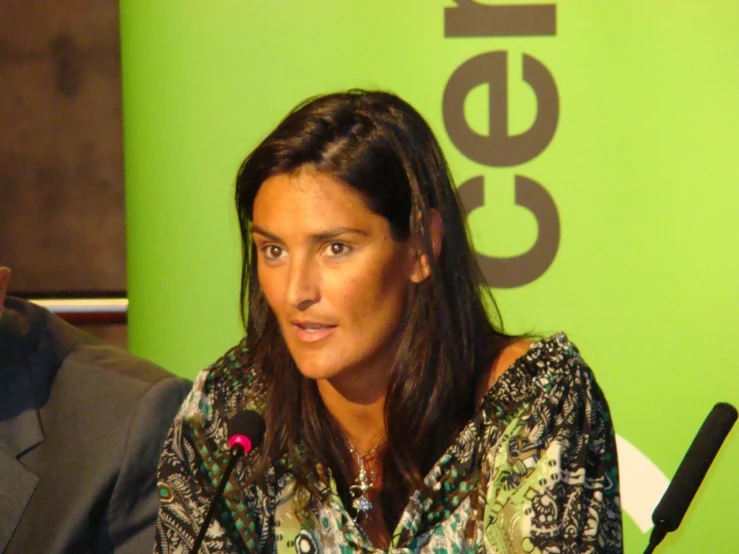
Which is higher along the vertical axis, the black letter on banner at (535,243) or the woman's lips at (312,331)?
the black letter on banner at (535,243)

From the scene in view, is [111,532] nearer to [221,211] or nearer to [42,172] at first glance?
[221,211]

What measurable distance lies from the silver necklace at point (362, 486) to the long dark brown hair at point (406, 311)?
0.02 metres

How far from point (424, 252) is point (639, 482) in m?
0.83

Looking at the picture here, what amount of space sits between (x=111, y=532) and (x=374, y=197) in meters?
0.79

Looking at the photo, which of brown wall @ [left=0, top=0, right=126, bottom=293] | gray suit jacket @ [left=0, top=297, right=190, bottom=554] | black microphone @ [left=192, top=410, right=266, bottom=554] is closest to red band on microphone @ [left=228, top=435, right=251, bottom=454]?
black microphone @ [left=192, top=410, right=266, bottom=554]

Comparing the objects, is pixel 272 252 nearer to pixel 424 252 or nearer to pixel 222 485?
pixel 424 252

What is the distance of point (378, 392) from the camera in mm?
1827

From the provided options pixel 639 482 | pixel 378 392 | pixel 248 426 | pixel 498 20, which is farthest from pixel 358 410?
pixel 498 20

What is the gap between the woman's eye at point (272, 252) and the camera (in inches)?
66.6

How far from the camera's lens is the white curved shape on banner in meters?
2.25

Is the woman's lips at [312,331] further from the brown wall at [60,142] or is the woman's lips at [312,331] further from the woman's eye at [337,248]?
the brown wall at [60,142]

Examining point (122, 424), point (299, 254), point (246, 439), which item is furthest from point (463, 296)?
point (122, 424)

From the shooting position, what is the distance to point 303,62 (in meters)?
2.28

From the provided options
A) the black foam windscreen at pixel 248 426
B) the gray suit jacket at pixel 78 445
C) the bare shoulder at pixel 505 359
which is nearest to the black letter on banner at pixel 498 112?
the bare shoulder at pixel 505 359
